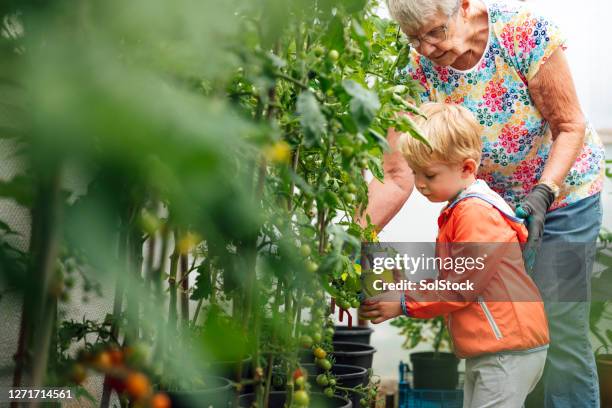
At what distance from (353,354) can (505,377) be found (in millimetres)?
667

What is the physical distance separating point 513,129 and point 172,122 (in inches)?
63.6

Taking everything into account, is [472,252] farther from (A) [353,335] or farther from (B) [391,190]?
(A) [353,335]

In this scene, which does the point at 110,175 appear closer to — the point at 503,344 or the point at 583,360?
the point at 503,344

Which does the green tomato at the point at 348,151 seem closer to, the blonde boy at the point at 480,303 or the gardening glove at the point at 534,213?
the blonde boy at the point at 480,303

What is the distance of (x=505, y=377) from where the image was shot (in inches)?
59.6

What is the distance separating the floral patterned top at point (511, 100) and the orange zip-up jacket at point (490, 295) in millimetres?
282

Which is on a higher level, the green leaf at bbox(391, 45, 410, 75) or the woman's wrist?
the green leaf at bbox(391, 45, 410, 75)

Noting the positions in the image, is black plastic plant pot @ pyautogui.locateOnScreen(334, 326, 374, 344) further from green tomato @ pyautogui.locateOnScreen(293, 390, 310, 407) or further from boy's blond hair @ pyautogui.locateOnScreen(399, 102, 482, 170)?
green tomato @ pyautogui.locateOnScreen(293, 390, 310, 407)

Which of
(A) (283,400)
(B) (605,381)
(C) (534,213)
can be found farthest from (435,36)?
(B) (605,381)

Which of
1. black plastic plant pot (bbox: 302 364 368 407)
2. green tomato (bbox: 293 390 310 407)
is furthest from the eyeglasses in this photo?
green tomato (bbox: 293 390 310 407)

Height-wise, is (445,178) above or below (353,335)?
above

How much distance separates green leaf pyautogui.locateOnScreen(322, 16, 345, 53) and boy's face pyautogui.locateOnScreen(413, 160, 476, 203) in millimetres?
802

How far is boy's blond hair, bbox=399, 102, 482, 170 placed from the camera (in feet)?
5.24

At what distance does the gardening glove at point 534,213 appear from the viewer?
1624mm
